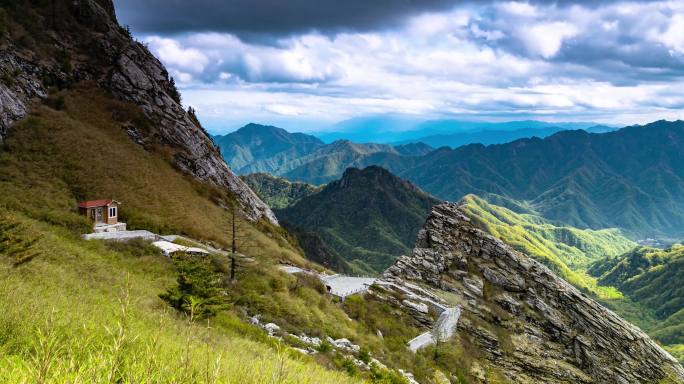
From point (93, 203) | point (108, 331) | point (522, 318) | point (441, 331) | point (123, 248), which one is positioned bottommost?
point (522, 318)

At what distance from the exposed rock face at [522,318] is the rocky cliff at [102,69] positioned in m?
28.8

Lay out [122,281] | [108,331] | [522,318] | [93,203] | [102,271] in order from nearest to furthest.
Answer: [108,331] → [122,281] → [102,271] → [93,203] → [522,318]

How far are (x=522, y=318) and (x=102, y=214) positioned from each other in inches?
1730

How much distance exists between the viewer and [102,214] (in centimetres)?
3762

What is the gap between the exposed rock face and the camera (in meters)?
40.7

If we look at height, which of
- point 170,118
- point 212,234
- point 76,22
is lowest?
point 212,234

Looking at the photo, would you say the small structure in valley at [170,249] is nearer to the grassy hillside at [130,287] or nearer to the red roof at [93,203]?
the grassy hillside at [130,287]

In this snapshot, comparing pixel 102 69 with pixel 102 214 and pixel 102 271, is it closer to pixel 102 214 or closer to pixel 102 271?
pixel 102 214

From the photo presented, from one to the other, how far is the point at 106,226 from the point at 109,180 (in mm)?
10202

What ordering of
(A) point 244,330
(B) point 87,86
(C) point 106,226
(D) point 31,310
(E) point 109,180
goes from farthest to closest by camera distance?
1. (B) point 87,86
2. (E) point 109,180
3. (C) point 106,226
4. (A) point 244,330
5. (D) point 31,310

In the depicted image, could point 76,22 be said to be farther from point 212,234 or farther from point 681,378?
point 681,378

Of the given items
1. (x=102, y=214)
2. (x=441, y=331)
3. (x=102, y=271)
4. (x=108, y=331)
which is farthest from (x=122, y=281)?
(x=441, y=331)

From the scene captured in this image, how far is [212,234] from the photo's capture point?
144 ft

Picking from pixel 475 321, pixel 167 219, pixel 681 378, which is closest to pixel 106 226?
pixel 167 219
